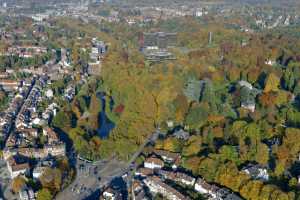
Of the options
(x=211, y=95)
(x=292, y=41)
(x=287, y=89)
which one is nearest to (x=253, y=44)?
(x=292, y=41)

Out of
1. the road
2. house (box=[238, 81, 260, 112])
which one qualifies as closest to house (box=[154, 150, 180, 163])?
the road

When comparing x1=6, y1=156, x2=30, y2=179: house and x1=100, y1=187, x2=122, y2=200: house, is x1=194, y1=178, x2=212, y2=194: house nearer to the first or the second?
x1=100, y1=187, x2=122, y2=200: house

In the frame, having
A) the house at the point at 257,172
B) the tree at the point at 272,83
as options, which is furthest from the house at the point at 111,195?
the tree at the point at 272,83

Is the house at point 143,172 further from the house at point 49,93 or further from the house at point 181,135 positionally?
the house at point 49,93

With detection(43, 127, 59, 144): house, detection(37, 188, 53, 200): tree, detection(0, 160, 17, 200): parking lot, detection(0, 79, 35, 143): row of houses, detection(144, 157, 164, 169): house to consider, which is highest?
detection(0, 79, 35, 143): row of houses

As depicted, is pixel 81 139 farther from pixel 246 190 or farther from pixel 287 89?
pixel 287 89

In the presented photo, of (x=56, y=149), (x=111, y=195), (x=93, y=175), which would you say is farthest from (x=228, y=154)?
(x=56, y=149)
